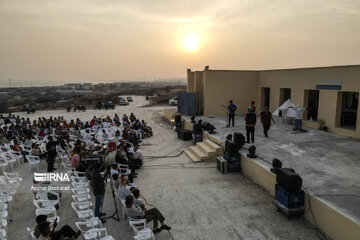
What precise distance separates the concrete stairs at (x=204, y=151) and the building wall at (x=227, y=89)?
6.66 m

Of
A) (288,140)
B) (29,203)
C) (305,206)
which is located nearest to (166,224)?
(305,206)

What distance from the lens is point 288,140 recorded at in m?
12.1

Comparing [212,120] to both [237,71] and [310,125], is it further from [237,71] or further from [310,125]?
[310,125]

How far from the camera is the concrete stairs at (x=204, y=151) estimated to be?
1180 cm

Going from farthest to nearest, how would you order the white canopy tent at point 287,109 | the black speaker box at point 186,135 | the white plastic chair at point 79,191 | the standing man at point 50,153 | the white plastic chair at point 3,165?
1. the black speaker box at point 186,135
2. the white canopy tent at point 287,109
3. the white plastic chair at point 3,165
4. the standing man at point 50,153
5. the white plastic chair at point 79,191

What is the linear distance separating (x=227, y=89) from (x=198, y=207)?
527 inches

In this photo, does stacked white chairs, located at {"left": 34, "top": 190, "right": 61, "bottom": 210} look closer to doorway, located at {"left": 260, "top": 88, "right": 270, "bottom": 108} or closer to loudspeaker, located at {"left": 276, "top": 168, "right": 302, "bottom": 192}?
loudspeaker, located at {"left": 276, "top": 168, "right": 302, "bottom": 192}

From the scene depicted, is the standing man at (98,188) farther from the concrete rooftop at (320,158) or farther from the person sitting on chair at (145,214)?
the concrete rooftop at (320,158)

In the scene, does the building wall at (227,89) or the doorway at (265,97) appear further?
the doorway at (265,97)

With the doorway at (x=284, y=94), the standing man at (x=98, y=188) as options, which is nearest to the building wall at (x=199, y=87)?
the doorway at (x=284, y=94)

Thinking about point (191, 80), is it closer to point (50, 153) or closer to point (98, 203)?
point (50, 153)

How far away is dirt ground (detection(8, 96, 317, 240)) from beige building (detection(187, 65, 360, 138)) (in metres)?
7.08

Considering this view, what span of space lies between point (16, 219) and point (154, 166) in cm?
556

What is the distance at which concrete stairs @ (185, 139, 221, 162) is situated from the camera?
11805mm
